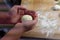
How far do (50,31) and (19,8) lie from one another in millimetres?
261

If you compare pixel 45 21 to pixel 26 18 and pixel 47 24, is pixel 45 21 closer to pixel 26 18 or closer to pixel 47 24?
pixel 47 24

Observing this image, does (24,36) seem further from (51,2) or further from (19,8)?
(51,2)

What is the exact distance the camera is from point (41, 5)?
1.31 metres

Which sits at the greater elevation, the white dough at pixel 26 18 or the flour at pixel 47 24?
the white dough at pixel 26 18

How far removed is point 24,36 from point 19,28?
9 centimetres

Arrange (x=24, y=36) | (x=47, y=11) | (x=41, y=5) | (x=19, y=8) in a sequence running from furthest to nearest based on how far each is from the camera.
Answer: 1. (x=41, y=5)
2. (x=47, y=11)
3. (x=19, y=8)
4. (x=24, y=36)

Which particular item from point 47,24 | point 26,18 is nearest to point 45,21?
point 47,24

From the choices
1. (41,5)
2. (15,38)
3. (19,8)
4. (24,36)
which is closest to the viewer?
(15,38)

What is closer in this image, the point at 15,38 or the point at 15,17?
the point at 15,38

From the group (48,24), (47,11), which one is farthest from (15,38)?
(47,11)

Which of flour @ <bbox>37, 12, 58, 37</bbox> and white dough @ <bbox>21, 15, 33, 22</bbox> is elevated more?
white dough @ <bbox>21, 15, 33, 22</bbox>

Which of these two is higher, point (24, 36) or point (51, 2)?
point (51, 2)

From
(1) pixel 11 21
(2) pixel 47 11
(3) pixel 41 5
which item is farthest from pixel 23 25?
(3) pixel 41 5

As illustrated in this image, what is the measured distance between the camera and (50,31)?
2.97ft
